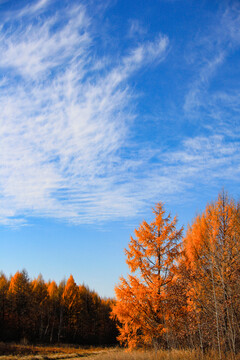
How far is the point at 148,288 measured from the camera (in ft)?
55.0

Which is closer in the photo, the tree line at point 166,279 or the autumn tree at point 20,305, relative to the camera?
the tree line at point 166,279

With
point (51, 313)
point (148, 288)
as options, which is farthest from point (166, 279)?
point (51, 313)

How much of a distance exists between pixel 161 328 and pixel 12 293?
3024cm

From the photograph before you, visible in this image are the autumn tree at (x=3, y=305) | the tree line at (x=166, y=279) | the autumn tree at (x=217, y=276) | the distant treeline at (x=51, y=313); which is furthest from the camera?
the distant treeline at (x=51, y=313)

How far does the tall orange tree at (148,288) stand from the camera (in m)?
16.2

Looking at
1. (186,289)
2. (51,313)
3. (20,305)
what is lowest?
(51,313)

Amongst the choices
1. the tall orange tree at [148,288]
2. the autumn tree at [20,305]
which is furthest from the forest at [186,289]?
the autumn tree at [20,305]

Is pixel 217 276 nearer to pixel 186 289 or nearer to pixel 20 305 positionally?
pixel 186 289

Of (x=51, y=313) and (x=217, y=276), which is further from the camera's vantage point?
(x=51, y=313)

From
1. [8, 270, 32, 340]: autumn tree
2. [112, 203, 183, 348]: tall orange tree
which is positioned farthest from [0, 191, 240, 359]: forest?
[8, 270, 32, 340]: autumn tree

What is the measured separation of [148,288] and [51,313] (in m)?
38.0

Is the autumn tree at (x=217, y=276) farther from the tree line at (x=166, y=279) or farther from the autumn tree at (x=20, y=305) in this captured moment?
the autumn tree at (x=20, y=305)

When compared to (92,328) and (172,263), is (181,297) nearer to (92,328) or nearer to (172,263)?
(172,263)

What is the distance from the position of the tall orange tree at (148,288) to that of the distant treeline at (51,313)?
25.6 metres
